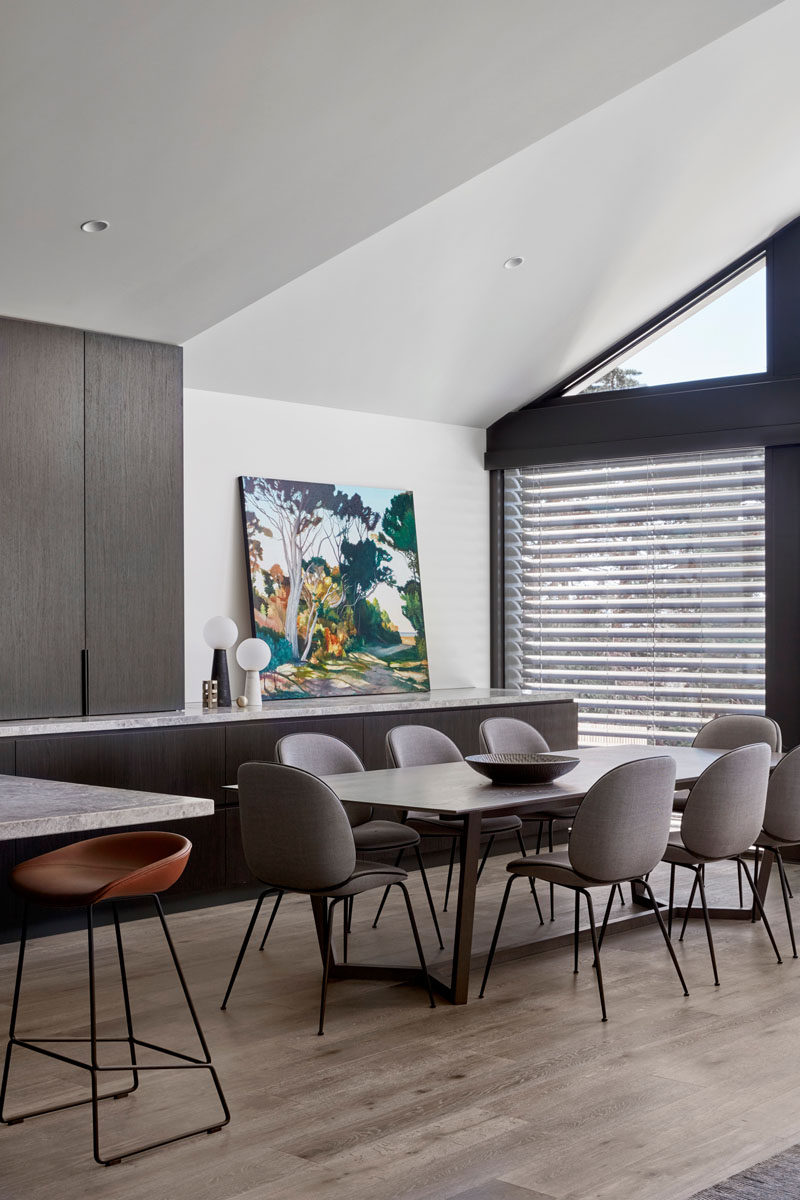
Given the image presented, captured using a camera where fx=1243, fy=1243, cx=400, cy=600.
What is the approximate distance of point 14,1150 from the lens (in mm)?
3117

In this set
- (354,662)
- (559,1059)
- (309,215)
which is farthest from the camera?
(354,662)

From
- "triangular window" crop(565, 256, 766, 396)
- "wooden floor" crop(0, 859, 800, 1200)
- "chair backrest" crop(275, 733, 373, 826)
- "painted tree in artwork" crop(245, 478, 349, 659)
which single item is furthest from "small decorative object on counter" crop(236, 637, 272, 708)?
"triangular window" crop(565, 256, 766, 396)

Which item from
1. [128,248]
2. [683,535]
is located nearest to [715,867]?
[683,535]

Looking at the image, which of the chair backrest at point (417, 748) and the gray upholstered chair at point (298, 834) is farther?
the chair backrest at point (417, 748)

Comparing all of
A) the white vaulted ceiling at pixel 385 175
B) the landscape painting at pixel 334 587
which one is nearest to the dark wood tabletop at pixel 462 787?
the landscape painting at pixel 334 587

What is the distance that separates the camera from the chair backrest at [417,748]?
574cm

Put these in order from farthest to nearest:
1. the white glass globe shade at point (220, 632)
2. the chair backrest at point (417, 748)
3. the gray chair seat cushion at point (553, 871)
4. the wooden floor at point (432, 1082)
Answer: the white glass globe shade at point (220, 632), the chair backrest at point (417, 748), the gray chair seat cushion at point (553, 871), the wooden floor at point (432, 1082)

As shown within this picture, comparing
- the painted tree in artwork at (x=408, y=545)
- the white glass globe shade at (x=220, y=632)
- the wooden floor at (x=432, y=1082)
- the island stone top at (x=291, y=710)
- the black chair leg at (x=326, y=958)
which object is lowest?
the wooden floor at (x=432, y=1082)

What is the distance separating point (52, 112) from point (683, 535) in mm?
4965

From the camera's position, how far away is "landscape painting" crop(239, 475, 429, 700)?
7.15 metres

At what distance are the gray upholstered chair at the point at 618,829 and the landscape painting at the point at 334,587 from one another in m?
3.04

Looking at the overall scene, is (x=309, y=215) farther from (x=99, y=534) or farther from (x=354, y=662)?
(x=354, y=662)

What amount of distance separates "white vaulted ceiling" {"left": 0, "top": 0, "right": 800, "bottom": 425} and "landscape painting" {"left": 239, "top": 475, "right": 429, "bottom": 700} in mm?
667

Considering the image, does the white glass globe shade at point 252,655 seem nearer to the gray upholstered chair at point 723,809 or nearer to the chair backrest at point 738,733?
the chair backrest at point 738,733
